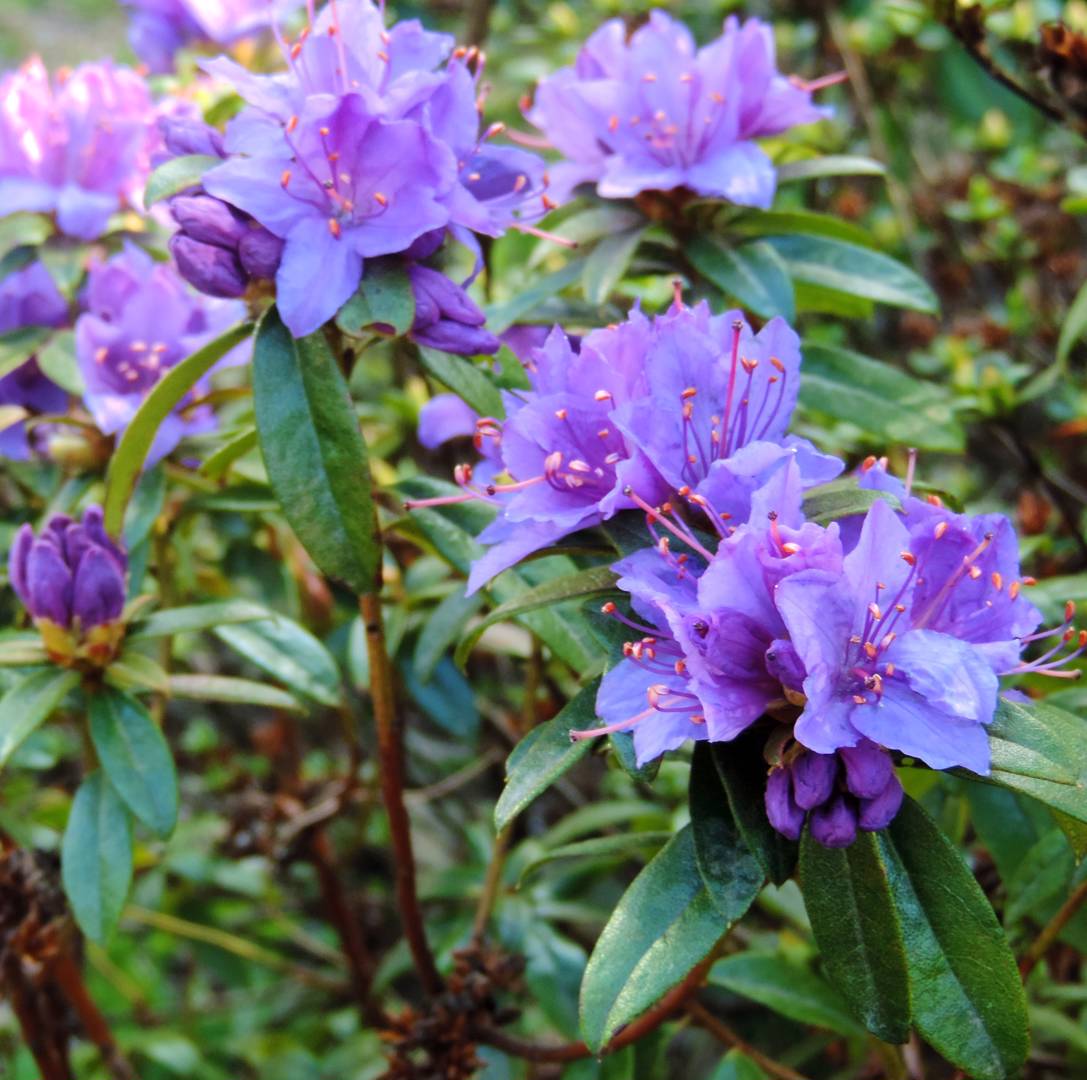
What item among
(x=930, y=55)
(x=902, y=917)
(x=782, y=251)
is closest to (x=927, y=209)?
(x=930, y=55)

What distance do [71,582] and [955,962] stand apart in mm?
854

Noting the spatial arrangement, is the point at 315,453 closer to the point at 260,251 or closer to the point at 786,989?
the point at 260,251

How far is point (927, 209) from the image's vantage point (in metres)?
2.61

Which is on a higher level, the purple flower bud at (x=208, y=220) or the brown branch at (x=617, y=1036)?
the purple flower bud at (x=208, y=220)

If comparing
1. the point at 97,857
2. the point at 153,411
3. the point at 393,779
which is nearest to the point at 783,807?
the point at 393,779

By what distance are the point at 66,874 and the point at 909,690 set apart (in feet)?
2.85

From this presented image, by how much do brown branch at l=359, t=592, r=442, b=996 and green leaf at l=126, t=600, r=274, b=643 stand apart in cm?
12

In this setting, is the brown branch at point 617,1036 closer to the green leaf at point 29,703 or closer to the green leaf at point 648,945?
the green leaf at point 648,945

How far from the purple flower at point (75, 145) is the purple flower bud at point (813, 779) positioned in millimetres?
1114

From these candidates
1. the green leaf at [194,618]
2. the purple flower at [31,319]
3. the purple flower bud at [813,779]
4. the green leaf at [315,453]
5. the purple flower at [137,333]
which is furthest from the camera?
the purple flower at [31,319]

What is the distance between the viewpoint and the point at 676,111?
1.39m

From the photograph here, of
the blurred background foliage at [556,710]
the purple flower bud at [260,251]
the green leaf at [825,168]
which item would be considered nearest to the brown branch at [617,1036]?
the blurred background foliage at [556,710]

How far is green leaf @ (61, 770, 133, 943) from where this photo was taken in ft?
4.20

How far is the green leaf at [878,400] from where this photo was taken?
1447mm
